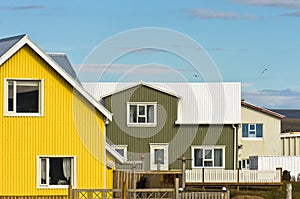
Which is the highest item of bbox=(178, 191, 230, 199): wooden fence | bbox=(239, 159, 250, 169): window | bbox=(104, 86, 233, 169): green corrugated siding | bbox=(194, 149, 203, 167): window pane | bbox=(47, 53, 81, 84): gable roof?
bbox=(47, 53, 81, 84): gable roof

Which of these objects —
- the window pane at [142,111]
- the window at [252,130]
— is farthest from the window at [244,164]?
the window pane at [142,111]

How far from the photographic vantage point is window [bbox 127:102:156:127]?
62.1m

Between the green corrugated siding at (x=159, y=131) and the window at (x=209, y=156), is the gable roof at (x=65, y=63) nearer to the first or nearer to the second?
the green corrugated siding at (x=159, y=131)

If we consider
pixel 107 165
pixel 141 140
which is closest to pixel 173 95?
pixel 141 140

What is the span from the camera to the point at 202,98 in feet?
215

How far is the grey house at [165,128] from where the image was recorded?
61750 millimetres

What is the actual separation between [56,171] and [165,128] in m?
25.7

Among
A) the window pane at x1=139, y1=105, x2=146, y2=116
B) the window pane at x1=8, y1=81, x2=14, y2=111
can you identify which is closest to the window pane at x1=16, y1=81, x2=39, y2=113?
the window pane at x1=8, y1=81, x2=14, y2=111

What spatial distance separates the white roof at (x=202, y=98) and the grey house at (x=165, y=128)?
0.22ft

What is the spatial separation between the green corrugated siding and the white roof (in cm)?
48

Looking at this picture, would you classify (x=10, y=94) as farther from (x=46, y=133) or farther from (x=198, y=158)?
(x=198, y=158)

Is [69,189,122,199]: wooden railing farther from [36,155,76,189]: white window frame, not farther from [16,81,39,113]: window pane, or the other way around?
[16,81,39,113]: window pane

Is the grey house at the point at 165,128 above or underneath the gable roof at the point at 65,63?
underneath

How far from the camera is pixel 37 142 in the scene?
3741cm
